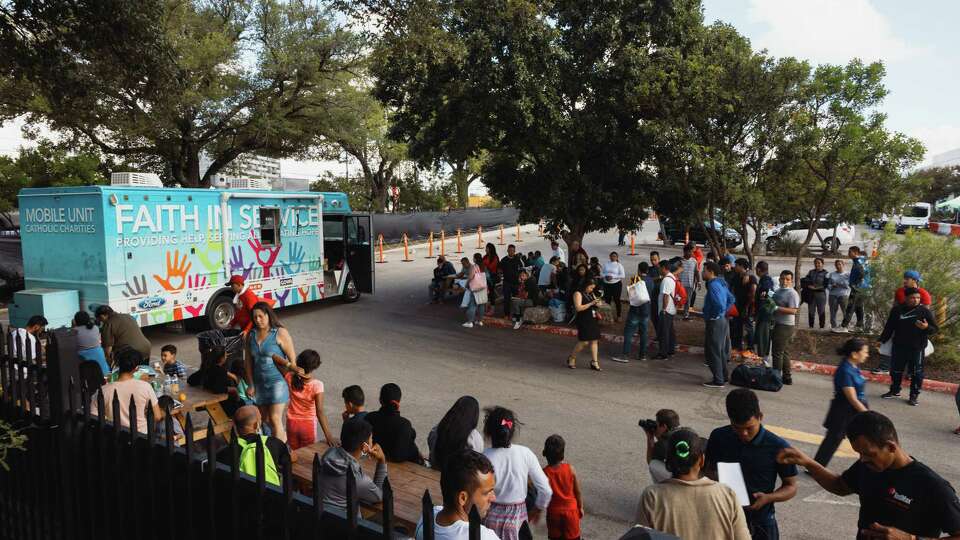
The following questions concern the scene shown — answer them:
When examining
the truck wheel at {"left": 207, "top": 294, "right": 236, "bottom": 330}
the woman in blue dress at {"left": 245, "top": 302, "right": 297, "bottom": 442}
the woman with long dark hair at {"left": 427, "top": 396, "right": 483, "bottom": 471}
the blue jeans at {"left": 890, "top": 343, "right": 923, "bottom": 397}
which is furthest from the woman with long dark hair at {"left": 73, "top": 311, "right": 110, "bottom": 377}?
the blue jeans at {"left": 890, "top": 343, "right": 923, "bottom": 397}

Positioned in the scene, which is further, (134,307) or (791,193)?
(791,193)

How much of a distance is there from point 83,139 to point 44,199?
13780 mm

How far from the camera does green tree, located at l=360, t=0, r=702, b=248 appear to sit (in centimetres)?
1265

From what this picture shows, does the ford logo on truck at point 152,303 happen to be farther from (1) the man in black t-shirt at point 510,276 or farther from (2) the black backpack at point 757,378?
(2) the black backpack at point 757,378

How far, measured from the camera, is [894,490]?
11.3 feet

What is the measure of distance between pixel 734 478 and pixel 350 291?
13.9 metres

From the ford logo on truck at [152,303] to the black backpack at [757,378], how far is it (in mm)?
9719

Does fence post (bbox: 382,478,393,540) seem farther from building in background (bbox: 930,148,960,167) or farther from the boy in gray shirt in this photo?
building in background (bbox: 930,148,960,167)

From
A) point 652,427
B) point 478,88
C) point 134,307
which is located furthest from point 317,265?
point 652,427

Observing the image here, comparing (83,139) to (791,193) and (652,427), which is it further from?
(652,427)

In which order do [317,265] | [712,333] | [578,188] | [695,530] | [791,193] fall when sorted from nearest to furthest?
1. [695,530]
2. [712,333]
3. [791,193]
4. [578,188]
5. [317,265]

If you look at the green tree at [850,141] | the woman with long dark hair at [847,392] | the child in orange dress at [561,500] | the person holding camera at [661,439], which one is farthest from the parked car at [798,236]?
the child in orange dress at [561,500]

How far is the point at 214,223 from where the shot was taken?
12.9 m

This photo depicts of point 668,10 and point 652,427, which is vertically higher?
point 668,10
